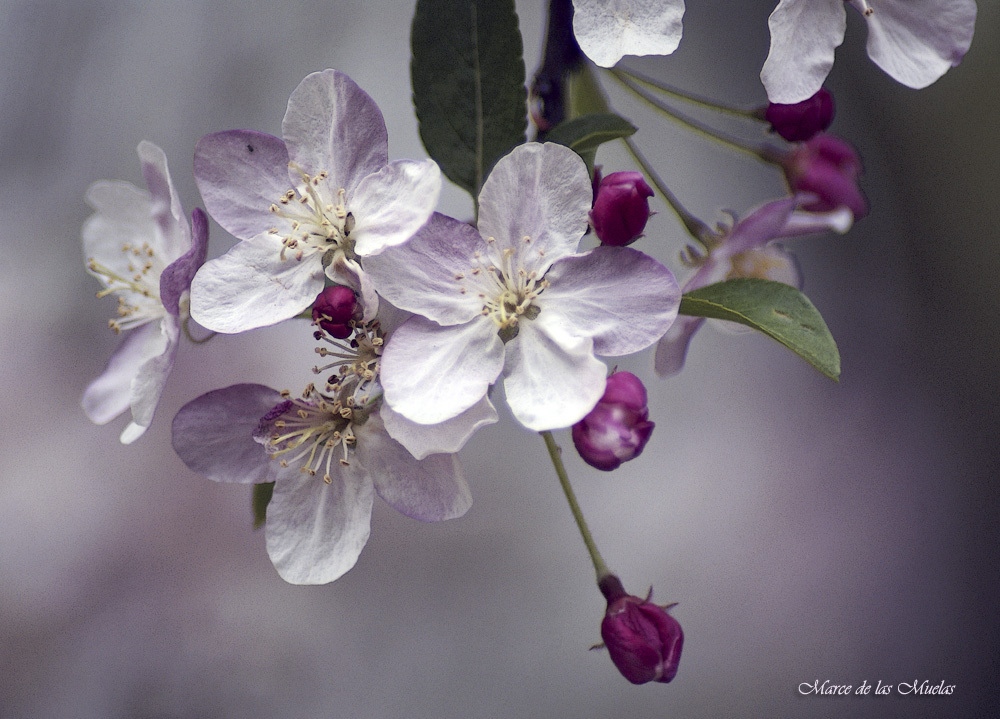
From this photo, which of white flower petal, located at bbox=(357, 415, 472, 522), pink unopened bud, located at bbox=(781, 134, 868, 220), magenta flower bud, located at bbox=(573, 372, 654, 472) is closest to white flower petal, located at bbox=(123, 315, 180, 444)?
white flower petal, located at bbox=(357, 415, 472, 522)

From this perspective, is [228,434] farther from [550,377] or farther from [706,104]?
[706,104]

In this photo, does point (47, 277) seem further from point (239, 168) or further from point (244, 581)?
point (239, 168)

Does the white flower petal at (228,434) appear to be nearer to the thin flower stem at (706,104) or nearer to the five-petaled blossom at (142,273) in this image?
the five-petaled blossom at (142,273)

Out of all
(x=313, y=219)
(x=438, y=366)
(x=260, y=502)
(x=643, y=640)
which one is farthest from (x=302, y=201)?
(x=643, y=640)

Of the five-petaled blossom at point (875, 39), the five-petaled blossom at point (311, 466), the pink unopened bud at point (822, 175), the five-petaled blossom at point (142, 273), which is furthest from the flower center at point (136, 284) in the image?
the pink unopened bud at point (822, 175)

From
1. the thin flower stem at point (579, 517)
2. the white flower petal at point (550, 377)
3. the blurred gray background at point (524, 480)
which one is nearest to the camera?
the white flower petal at point (550, 377)

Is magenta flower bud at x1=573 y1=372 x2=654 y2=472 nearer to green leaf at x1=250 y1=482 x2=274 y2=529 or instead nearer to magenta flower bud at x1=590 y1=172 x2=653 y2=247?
magenta flower bud at x1=590 y1=172 x2=653 y2=247
